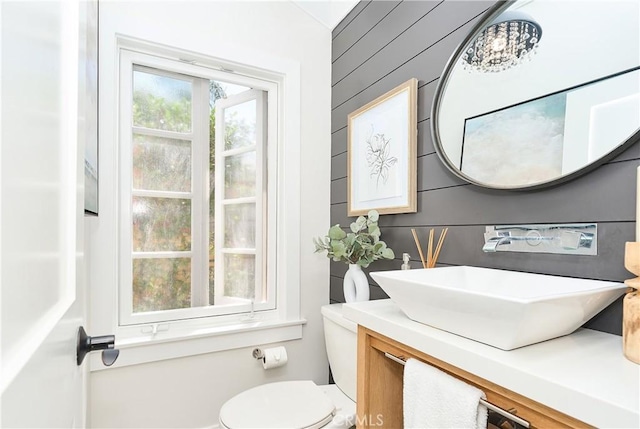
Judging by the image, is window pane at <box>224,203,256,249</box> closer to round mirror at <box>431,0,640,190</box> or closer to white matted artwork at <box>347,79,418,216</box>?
white matted artwork at <box>347,79,418,216</box>

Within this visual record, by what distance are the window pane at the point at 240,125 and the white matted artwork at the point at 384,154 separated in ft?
1.74

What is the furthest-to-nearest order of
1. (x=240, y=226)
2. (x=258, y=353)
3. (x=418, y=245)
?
(x=240, y=226)
(x=258, y=353)
(x=418, y=245)

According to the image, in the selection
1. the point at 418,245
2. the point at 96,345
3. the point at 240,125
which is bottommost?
the point at 96,345

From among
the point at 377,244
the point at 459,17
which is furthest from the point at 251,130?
the point at 459,17

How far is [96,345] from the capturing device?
61cm

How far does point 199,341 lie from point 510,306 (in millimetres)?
1426

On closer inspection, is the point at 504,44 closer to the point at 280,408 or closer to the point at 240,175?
the point at 240,175

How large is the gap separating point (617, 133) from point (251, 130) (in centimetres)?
154

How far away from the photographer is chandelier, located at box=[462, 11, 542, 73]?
101 centimetres

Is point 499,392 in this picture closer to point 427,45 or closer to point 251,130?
point 427,45

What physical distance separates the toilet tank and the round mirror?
2.56 feet

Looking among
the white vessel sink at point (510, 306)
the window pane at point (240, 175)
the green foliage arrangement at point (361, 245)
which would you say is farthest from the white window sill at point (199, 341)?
the white vessel sink at point (510, 306)

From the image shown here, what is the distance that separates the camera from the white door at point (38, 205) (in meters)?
0.23

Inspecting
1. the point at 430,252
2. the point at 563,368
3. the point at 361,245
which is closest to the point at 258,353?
the point at 361,245
